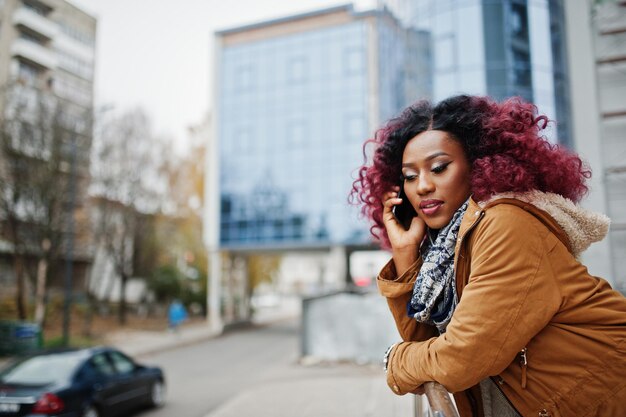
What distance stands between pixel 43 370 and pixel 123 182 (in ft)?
58.5

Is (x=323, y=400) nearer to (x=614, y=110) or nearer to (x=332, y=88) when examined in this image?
(x=614, y=110)

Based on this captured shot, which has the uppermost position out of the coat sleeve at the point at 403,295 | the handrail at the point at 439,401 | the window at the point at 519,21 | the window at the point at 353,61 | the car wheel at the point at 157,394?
the window at the point at 353,61

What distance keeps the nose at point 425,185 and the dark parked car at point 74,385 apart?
766 cm

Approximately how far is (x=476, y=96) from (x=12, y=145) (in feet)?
64.9

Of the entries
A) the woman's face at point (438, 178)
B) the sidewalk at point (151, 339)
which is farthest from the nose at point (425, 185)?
the sidewalk at point (151, 339)

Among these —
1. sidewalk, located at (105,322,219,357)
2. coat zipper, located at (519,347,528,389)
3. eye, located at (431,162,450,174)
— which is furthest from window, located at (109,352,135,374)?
sidewalk, located at (105,322,219,357)

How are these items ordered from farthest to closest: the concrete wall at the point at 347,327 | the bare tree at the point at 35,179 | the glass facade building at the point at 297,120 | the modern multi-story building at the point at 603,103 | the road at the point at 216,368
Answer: the glass facade building at the point at 297,120, the bare tree at the point at 35,179, the concrete wall at the point at 347,327, the modern multi-story building at the point at 603,103, the road at the point at 216,368

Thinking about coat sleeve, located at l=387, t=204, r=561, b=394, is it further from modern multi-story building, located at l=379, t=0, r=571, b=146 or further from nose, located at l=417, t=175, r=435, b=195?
modern multi-story building, located at l=379, t=0, r=571, b=146

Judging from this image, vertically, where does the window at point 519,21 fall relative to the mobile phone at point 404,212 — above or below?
above

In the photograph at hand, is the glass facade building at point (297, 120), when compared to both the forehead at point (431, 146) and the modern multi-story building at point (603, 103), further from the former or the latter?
the forehead at point (431, 146)

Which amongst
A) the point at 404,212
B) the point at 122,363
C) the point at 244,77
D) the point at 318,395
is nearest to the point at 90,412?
the point at 122,363

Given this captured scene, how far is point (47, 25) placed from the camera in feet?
51.3

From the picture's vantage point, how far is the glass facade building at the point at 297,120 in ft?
98.4

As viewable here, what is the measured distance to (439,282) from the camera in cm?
168
